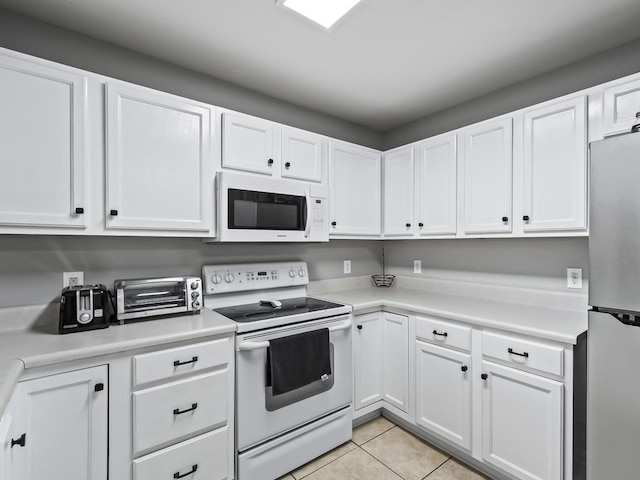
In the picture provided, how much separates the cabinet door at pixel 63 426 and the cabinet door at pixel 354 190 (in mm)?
1743

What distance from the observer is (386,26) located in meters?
1.72

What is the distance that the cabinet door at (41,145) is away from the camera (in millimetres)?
1383

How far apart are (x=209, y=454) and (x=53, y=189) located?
4.83 feet

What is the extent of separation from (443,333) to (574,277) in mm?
907

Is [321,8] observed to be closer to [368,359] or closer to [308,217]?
[308,217]

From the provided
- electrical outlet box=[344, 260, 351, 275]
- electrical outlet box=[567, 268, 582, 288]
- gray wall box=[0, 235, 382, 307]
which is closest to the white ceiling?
gray wall box=[0, 235, 382, 307]

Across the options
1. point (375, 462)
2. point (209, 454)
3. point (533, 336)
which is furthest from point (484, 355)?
point (209, 454)

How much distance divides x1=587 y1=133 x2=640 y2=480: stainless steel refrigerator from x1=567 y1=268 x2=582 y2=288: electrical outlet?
794mm

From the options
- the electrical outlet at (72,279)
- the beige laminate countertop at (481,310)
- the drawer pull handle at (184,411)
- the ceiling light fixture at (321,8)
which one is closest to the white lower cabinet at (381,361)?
the beige laminate countertop at (481,310)

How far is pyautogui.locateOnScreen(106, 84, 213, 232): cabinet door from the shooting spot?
1.63 meters

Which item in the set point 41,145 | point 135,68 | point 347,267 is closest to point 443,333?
point 347,267

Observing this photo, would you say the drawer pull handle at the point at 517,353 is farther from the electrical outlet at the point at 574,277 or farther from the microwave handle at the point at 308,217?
the microwave handle at the point at 308,217

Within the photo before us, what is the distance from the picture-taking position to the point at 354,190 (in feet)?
8.79

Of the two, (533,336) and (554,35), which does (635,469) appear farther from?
(554,35)
